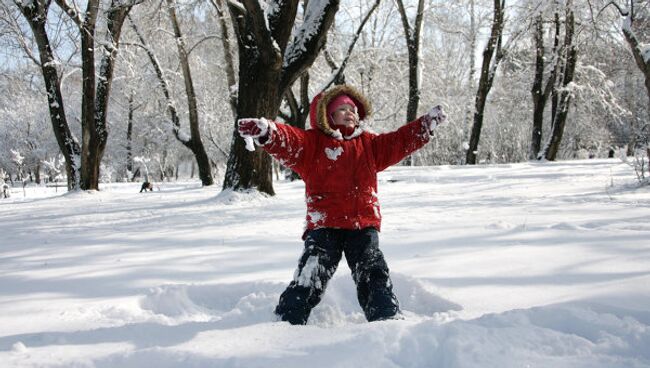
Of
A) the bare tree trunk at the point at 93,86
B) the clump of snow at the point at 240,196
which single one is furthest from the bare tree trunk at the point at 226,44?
the clump of snow at the point at 240,196

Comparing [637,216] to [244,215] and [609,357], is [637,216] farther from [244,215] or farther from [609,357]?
[244,215]

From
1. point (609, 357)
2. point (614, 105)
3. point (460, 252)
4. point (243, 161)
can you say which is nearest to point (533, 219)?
point (460, 252)

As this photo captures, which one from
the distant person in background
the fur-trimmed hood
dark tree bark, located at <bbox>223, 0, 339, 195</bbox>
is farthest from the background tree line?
the fur-trimmed hood

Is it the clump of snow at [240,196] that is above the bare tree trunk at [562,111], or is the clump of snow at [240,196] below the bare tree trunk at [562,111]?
below

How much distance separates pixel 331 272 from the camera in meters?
2.49

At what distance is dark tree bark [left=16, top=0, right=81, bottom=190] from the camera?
9.74 meters

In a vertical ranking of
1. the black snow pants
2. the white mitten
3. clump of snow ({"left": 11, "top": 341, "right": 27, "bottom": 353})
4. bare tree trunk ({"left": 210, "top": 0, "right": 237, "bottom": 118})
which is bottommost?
clump of snow ({"left": 11, "top": 341, "right": 27, "bottom": 353})

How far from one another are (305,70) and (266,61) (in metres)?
0.98

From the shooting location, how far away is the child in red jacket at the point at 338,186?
7.73 feet

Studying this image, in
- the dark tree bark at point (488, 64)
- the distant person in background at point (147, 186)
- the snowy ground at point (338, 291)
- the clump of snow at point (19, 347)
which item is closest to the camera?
the snowy ground at point (338, 291)

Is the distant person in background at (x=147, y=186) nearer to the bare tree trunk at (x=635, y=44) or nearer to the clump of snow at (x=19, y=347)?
the bare tree trunk at (x=635, y=44)

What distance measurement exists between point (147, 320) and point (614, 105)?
849 inches

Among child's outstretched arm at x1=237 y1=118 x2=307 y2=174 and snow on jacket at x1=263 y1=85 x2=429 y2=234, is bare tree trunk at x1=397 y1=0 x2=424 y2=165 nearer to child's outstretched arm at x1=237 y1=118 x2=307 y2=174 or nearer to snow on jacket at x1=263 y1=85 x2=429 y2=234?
snow on jacket at x1=263 y1=85 x2=429 y2=234

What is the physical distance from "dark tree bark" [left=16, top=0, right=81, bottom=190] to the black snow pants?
10.0m
